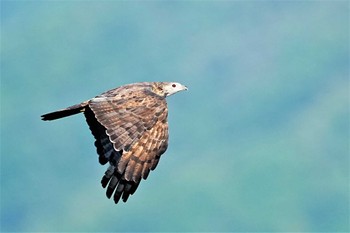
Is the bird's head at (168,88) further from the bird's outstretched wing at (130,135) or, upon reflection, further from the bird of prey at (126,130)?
the bird's outstretched wing at (130,135)

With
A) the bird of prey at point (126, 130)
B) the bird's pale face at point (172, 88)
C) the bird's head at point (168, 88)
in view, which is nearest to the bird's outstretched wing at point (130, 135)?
the bird of prey at point (126, 130)

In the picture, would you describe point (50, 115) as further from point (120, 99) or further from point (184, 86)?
point (184, 86)

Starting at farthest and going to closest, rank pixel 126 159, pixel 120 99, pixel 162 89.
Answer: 1. pixel 162 89
2. pixel 120 99
3. pixel 126 159

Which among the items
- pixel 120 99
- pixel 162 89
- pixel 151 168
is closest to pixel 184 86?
pixel 162 89

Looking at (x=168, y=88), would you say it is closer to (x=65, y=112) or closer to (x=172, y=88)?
(x=172, y=88)

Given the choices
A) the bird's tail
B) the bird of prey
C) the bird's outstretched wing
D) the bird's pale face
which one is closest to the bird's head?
the bird's pale face
